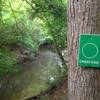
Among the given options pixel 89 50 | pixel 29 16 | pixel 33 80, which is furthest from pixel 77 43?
pixel 33 80

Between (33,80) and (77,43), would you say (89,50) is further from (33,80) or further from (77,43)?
(33,80)

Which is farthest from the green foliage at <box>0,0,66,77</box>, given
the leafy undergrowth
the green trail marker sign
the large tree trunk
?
the green trail marker sign

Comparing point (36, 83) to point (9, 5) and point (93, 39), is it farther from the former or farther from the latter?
point (93, 39)

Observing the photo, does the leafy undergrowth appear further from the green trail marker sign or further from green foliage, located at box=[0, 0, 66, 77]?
the green trail marker sign

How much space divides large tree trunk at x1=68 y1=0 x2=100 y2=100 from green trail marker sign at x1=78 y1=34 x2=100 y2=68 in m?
0.05

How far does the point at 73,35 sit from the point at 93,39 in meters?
0.17

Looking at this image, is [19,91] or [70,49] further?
[19,91]

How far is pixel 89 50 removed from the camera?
1.44 meters

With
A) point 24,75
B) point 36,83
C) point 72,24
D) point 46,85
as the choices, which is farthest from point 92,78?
point 24,75

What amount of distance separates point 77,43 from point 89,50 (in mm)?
128

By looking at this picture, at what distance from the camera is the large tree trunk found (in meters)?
1.48

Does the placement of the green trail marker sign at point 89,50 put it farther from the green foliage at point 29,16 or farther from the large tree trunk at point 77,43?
the green foliage at point 29,16

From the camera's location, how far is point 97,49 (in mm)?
1429

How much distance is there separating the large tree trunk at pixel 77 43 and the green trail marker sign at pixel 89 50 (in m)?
0.05
